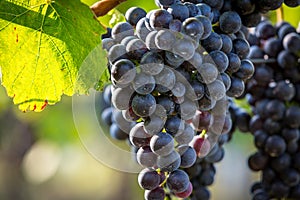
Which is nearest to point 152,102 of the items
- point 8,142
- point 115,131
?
point 115,131

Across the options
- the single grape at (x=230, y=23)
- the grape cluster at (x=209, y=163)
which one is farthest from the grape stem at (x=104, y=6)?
the grape cluster at (x=209, y=163)

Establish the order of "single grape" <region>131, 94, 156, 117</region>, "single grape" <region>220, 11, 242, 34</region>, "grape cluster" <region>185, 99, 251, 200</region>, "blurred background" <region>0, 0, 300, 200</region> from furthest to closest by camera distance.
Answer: "blurred background" <region>0, 0, 300, 200</region> < "grape cluster" <region>185, 99, 251, 200</region> < "single grape" <region>220, 11, 242, 34</region> < "single grape" <region>131, 94, 156, 117</region>

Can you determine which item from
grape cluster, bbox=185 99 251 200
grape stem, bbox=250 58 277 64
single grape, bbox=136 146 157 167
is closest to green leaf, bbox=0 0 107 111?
single grape, bbox=136 146 157 167

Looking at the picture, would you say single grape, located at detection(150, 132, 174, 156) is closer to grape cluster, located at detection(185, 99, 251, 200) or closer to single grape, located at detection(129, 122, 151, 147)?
single grape, located at detection(129, 122, 151, 147)

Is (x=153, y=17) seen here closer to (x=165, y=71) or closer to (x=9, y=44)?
(x=165, y=71)

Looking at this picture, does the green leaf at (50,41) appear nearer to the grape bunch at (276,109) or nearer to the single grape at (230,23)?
the single grape at (230,23)

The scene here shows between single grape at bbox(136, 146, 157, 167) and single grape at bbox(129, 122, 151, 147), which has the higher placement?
single grape at bbox(129, 122, 151, 147)

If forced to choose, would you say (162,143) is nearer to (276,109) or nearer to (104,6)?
(104,6)

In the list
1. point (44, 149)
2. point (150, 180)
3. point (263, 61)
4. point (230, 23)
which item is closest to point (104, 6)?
point (230, 23)
